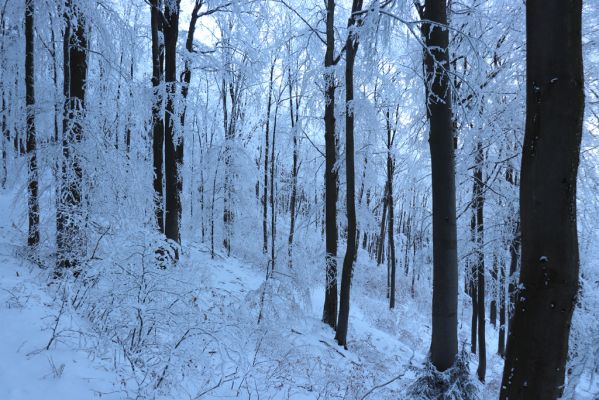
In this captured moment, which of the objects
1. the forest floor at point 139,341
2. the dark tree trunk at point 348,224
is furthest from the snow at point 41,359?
the dark tree trunk at point 348,224

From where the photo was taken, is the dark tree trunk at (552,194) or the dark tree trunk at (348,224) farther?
the dark tree trunk at (348,224)

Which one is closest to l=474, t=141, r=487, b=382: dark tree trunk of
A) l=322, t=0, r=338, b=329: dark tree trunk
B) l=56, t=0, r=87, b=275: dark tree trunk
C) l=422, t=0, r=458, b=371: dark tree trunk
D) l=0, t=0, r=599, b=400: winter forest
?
l=0, t=0, r=599, b=400: winter forest

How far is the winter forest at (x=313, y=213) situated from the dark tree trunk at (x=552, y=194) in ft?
0.03

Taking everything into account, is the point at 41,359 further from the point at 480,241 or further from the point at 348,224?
the point at 480,241

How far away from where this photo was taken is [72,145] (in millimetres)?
6297

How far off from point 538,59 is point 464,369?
3175 mm

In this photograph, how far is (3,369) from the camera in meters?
3.31

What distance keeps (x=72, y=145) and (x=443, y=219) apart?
6.17 metres

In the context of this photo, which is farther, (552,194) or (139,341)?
(139,341)

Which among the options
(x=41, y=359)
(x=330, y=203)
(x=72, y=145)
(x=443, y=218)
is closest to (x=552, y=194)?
(x=443, y=218)

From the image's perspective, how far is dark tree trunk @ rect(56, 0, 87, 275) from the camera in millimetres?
5914

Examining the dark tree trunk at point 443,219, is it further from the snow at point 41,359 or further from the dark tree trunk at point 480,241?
the dark tree trunk at point 480,241

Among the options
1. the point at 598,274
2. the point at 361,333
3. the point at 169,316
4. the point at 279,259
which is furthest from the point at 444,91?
the point at 361,333

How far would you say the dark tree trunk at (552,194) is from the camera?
2.04m
